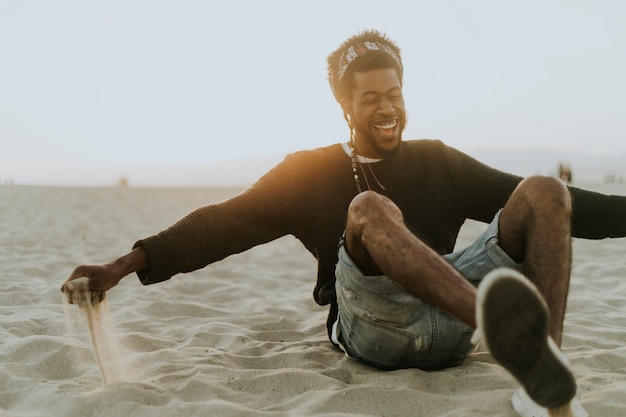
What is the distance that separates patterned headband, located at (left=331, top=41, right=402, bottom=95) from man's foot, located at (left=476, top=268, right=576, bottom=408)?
1.69 metres

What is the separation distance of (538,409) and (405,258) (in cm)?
63

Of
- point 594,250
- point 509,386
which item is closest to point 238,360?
point 509,386

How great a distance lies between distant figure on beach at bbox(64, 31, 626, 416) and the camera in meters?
1.61

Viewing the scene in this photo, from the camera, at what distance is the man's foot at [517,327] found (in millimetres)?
1551

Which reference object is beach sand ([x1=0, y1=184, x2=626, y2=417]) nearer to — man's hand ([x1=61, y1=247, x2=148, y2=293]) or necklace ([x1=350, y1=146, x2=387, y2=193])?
man's hand ([x1=61, y1=247, x2=148, y2=293])

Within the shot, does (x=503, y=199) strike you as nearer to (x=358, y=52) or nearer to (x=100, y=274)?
(x=358, y=52)

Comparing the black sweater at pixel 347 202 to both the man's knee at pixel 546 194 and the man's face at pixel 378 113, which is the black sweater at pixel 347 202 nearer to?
the man's face at pixel 378 113

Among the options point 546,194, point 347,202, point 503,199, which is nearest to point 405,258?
point 546,194

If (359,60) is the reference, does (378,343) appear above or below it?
below

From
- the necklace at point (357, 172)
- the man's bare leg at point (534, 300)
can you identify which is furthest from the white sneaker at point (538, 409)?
the necklace at point (357, 172)

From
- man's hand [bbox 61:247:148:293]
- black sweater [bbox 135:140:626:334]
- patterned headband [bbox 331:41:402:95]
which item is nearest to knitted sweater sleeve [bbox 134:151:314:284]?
black sweater [bbox 135:140:626:334]

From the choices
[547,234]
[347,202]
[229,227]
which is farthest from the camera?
[347,202]

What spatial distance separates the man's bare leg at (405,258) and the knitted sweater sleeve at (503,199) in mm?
873

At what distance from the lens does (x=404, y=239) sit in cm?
191
